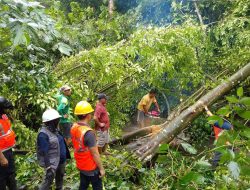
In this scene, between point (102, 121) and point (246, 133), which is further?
point (102, 121)

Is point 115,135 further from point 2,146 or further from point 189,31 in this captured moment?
point 2,146

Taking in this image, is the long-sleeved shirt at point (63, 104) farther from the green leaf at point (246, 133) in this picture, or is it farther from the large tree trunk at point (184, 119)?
the green leaf at point (246, 133)

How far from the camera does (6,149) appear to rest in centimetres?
443

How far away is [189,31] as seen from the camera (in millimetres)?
8297

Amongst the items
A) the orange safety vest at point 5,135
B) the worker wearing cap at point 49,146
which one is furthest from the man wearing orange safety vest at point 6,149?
the worker wearing cap at point 49,146

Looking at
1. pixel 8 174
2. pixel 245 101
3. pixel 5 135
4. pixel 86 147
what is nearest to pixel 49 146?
pixel 86 147

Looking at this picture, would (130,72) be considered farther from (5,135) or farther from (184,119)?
(5,135)

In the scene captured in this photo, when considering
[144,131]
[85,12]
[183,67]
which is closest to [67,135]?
[144,131]

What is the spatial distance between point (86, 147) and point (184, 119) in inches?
110

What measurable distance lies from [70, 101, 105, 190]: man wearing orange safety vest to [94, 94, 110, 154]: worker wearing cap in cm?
232

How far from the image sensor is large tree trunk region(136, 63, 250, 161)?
596 centimetres

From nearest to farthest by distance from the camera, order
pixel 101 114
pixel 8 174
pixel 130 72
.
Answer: pixel 8 174, pixel 101 114, pixel 130 72

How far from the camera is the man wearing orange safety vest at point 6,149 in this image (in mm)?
4270

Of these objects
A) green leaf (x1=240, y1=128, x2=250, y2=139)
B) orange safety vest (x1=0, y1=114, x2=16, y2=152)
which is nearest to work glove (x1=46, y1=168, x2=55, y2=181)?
orange safety vest (x1=0, y1=114, x2=16, y2=152)
